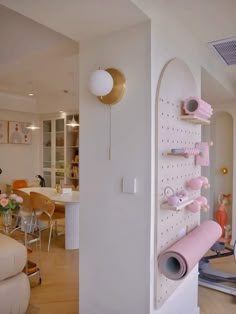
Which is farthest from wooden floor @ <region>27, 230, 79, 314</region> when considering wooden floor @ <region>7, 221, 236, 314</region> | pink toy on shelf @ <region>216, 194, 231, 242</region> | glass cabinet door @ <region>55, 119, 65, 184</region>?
glass cabinet door @ <region>55, 119, 65, 184</region>

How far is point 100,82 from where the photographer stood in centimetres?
155

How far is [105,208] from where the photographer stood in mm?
1758

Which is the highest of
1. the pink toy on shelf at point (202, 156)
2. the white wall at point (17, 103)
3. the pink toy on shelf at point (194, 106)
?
the white wall at point (17, 103)

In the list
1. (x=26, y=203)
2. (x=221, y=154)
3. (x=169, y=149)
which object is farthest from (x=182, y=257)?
(x=221, y=154)

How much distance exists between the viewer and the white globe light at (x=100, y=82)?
5.08ft

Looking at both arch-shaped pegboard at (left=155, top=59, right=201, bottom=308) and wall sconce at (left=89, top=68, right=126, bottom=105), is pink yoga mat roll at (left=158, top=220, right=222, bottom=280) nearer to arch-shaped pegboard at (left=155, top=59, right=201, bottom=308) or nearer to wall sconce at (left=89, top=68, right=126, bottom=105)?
arch-shaped pegboard at (left=155, top=59, right=201, bottom=308)

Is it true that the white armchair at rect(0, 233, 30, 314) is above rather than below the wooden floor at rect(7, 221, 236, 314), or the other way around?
above

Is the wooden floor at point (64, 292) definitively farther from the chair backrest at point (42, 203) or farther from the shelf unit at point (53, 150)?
the shelf unit at point (53, 150)

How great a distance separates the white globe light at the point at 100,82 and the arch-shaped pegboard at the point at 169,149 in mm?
300

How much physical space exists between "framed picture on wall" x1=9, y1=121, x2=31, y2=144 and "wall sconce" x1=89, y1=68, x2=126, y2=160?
4.76 meters

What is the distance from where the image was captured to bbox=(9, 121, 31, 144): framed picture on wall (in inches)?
234

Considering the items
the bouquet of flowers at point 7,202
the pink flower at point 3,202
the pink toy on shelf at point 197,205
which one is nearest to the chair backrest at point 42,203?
the bouquet of flowers at point 7,202

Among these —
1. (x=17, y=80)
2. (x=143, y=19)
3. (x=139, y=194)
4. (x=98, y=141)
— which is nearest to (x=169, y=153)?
(x=139, y=194)

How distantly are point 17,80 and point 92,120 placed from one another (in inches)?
117
